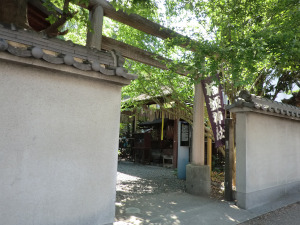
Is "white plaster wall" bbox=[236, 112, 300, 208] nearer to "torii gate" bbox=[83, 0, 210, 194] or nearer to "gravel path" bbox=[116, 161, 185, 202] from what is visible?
"torii gate" bbox=[83, 0, 210, 194]

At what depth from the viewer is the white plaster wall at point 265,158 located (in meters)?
5.69

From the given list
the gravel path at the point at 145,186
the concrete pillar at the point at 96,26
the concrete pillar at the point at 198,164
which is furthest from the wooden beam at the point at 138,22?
the gravel path at the point at 145,186

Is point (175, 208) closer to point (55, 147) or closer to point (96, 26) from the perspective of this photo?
point (55, 147)

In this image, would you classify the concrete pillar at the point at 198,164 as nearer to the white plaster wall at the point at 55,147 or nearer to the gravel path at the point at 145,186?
the gravel path at the point at 145,186

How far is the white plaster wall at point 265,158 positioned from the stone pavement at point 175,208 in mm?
325

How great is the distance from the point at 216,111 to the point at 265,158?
6.07 ft

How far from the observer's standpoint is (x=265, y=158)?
20.3ft

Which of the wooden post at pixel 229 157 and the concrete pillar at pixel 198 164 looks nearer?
the wooden post at pixel 229 157

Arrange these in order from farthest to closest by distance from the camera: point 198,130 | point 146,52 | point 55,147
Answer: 1. point 198,130
2. point 146,52
3. point 55,147

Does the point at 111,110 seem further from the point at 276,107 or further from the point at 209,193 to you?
the point at 276,107

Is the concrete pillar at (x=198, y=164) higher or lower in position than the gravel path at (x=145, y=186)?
higher

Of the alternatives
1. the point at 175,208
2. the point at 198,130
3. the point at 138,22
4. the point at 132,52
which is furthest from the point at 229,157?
the point at 138,22

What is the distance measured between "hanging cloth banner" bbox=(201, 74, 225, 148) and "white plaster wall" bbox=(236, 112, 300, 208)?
84 centimetres

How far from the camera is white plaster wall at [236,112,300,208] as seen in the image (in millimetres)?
5691
